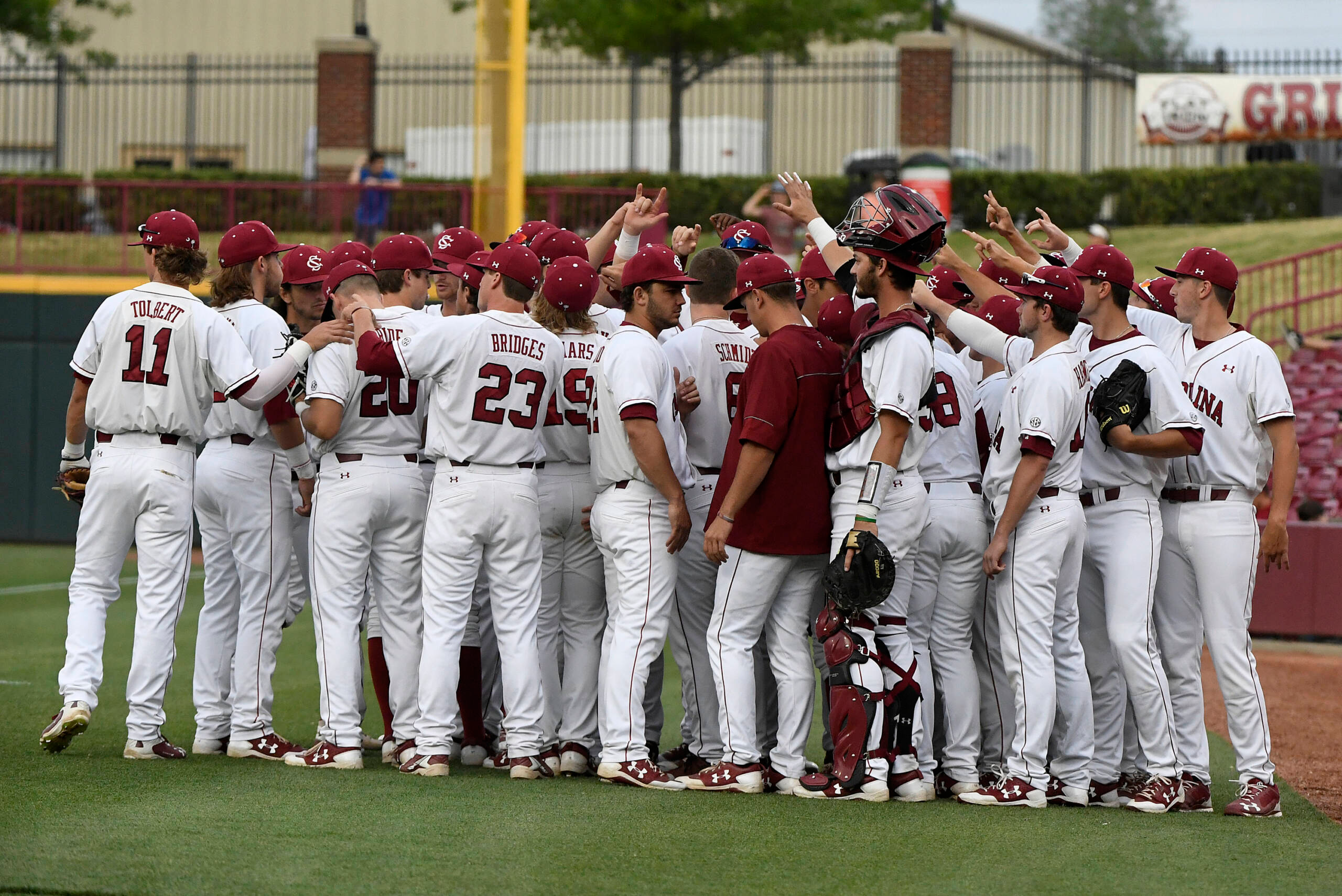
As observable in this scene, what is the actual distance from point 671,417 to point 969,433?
1.30m

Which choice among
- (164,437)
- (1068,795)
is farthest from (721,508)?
(164,437)

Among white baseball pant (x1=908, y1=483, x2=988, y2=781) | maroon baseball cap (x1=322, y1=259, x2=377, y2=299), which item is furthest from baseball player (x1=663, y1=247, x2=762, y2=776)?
maroon baseball cap (x1=322, y1=259, x2=377, y2=299)

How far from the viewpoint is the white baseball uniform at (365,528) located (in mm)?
6277

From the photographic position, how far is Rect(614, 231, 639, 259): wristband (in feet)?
23.8

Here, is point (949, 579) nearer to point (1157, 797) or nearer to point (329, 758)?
point (1157, 797)

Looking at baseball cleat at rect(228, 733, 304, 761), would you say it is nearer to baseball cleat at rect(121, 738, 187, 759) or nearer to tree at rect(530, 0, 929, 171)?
baseball cleat at rect(121, 738, 187, 759)

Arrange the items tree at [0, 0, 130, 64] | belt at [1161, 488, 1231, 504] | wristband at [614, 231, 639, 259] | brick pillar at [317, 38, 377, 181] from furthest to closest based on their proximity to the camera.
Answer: tree at [0, 0, 130, 64]
brick pillar at [317, 38, 377, 181]
wristband at [614, 231, 639, 259]
belt at [1161, 488, 1231, 504]

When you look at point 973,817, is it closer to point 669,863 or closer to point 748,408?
point 669,863

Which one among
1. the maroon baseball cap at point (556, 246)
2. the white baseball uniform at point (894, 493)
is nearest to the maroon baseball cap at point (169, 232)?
the maroon baseball cap at point (556, 246)

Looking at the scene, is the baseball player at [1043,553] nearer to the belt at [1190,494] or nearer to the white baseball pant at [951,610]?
→ the white baseball pant at [951,610]

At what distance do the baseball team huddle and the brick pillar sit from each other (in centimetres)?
1878

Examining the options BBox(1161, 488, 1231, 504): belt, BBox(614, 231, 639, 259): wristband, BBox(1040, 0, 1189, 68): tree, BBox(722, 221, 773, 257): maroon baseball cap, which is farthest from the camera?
BBox(1040, 0, 1189, 68): tree

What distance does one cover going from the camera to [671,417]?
623cm

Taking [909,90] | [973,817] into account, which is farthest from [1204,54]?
[973,817]
